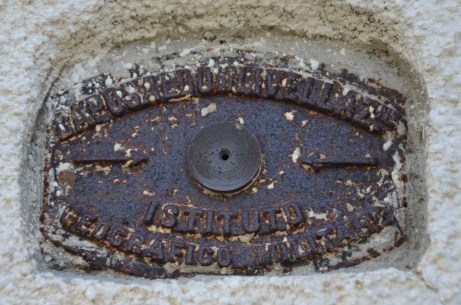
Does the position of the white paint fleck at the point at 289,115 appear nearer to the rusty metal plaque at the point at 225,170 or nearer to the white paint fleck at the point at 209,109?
the rusty metal plaque at the point at 225,170

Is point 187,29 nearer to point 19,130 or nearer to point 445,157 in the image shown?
point 19,130

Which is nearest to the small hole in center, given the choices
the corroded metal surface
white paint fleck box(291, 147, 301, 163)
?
the corroded metal surface

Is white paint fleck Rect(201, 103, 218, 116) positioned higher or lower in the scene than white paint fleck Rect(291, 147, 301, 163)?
higher

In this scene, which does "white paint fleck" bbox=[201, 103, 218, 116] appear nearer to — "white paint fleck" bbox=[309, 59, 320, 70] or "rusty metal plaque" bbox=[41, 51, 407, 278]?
"rusty metal plaque" bbox=[41, 51, 407, 278]

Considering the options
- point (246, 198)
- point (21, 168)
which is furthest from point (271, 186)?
point (21, 168)

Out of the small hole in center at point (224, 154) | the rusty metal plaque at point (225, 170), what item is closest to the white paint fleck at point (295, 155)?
the rusty metal plaque at point (225, 170)
